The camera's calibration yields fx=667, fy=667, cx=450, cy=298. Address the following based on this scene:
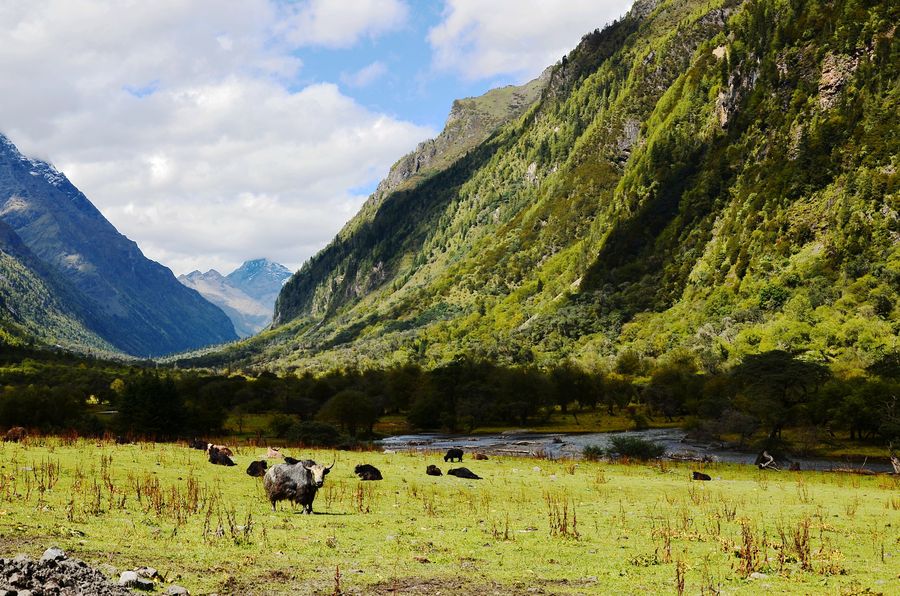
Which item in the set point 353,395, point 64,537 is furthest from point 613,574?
point 353,395

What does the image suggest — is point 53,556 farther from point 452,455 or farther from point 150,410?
point 150,410

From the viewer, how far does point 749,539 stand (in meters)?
16.5

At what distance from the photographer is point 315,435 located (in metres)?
68.5

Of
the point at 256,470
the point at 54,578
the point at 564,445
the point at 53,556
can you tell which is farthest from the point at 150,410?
the point at 54,578

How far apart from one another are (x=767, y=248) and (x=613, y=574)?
173 metres

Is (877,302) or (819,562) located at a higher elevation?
(877,302)

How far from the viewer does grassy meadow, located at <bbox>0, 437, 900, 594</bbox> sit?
14.1m

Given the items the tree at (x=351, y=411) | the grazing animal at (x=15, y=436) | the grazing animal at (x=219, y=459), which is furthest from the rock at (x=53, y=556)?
the tree at (x=351, y=411)

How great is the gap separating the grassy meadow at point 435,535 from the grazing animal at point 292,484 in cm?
57

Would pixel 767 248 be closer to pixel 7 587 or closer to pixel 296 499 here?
pixel 296 499

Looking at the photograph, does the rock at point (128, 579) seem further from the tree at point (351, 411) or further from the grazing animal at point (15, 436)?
the tree at point (351, 411)

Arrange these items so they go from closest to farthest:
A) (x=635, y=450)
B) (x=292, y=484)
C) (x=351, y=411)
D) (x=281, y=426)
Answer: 1. (x=292, y=484)
2. (x=635, y=450)
3. (x=281, y=426)
4. (x=351, y=411)

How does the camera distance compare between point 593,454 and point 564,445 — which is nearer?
point 593,454

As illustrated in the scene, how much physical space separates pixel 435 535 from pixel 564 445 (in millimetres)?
63223
